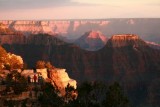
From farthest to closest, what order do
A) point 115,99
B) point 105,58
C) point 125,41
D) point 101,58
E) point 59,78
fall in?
point 125,41 → point 105,58 → point 101,58 → point 59,78 → point 115,99

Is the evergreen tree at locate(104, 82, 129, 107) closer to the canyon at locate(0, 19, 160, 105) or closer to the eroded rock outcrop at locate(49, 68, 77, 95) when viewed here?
the eroded rock outcrop at locate(49, 68, 77, 95)

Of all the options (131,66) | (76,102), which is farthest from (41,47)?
(76,102)

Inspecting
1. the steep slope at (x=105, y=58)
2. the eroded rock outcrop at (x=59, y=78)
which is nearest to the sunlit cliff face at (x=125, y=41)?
the steep slope at (x=105, y=58)

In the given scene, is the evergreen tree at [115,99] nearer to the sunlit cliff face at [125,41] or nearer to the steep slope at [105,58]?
the steep slope at [105,58]

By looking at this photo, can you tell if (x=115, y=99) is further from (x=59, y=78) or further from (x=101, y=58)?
(x=101, y=58)

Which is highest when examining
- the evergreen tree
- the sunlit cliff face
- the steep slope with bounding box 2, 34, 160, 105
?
the evergreen tree

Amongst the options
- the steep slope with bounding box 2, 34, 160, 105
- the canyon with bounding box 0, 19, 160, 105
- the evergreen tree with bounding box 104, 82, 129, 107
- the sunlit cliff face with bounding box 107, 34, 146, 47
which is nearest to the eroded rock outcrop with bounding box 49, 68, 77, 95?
the evergreen tree with bounding box 104, 82, 129, 107

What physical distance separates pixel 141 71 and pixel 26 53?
1136 inches

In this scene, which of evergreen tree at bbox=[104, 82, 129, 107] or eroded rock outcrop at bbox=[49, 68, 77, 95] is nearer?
evergreen tree at bbox=[104, 82, 129, 107]

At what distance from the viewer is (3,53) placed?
5659 centimetres

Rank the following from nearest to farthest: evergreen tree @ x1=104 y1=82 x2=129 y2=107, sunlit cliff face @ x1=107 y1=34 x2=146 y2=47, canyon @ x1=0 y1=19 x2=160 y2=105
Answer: evergreen tree @ x1=104 y1=82 x2=129 y2=107
canyon @ x1=0 y1=19 x2=160 y2=105
sunlit cliff face @ x1=107 y1=34 x2=146 y2=47

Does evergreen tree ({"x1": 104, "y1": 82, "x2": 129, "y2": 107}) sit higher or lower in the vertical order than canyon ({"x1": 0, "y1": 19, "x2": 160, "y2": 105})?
higher

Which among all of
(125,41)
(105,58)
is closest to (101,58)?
(105,58)

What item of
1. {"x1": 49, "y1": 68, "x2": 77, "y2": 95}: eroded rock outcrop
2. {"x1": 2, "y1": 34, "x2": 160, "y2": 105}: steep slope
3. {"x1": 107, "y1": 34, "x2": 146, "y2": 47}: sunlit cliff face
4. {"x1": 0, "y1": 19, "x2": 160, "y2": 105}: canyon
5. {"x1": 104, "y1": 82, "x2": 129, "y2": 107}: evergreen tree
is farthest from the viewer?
{"x1": 107, "y1": 34, "x2": 146, "y2": 47}: sunlit cliff face
